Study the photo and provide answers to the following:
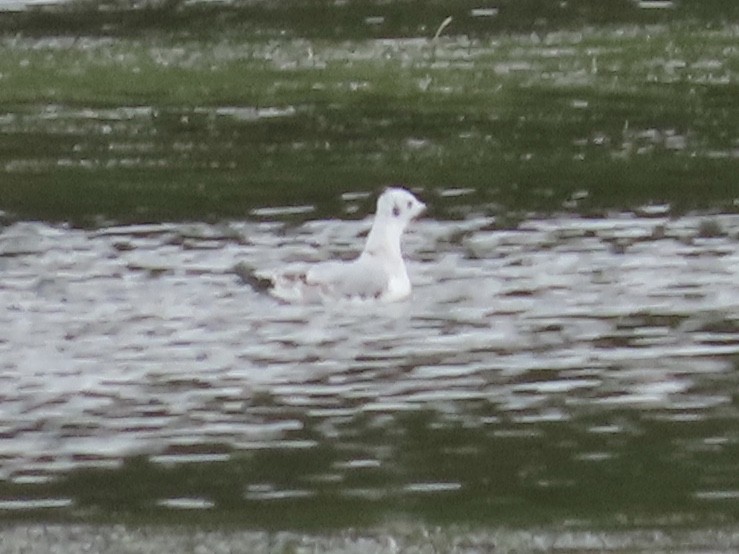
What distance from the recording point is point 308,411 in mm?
12289

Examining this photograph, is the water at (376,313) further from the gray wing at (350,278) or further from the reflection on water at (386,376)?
the gray wing at (350,278)

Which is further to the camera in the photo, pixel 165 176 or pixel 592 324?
pixel 165 176

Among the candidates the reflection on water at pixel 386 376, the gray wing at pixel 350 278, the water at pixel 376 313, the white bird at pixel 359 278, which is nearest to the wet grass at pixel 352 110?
the water at pixel 376 313

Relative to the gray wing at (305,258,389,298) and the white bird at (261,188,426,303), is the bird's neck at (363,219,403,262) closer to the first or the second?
the white bird at (261,188,426,303)

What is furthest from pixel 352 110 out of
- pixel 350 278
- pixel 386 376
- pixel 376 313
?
pixel 386 376

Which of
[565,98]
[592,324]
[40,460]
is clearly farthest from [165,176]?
[40,460]

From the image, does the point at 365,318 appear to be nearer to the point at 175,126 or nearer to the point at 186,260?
the point at 186,260

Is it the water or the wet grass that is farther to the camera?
the wet grass

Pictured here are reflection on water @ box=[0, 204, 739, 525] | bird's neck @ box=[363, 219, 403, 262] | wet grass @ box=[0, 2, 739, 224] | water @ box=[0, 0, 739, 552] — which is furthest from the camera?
wet grass @ box=[0, 2, 739, 224]

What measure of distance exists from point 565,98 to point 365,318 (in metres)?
9.90

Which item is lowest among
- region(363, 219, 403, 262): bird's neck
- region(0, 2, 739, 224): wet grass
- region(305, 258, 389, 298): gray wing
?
region(0, 2, 739, 224): wet grass

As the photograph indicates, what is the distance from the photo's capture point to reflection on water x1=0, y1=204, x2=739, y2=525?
1086cm

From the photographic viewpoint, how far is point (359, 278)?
14977mm

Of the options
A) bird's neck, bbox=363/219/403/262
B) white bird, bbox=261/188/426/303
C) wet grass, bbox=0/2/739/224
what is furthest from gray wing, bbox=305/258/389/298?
wet grass, bbox=0/2/739/224
